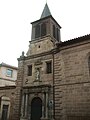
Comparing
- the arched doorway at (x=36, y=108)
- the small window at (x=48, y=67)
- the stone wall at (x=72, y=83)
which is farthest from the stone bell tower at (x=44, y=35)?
the arched doorway at (x=36, y=108)

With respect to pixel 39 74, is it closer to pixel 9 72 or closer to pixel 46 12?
pixel 46 12

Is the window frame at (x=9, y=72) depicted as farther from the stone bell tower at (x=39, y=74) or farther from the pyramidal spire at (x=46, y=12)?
the pyramidal spire at (x=46, y=12)

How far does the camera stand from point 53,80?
1477 centimetres

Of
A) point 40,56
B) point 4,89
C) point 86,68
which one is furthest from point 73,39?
point 4,89

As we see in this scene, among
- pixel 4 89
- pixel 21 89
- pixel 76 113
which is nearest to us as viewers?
pixel 76 113

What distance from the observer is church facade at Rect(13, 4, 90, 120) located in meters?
12.9

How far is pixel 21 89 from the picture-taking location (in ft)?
54.9

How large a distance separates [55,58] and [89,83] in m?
4.39

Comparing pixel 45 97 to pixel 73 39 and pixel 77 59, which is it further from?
pixel 73 39

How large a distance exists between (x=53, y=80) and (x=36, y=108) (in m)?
3.39

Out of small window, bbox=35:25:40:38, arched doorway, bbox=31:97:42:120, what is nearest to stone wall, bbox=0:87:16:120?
arched doorway, bbox=31:97:42:120

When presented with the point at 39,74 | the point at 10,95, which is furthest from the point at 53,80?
the point at 10,95

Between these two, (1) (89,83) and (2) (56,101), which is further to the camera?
(2) (56,101)

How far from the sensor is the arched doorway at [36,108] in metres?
15.0
